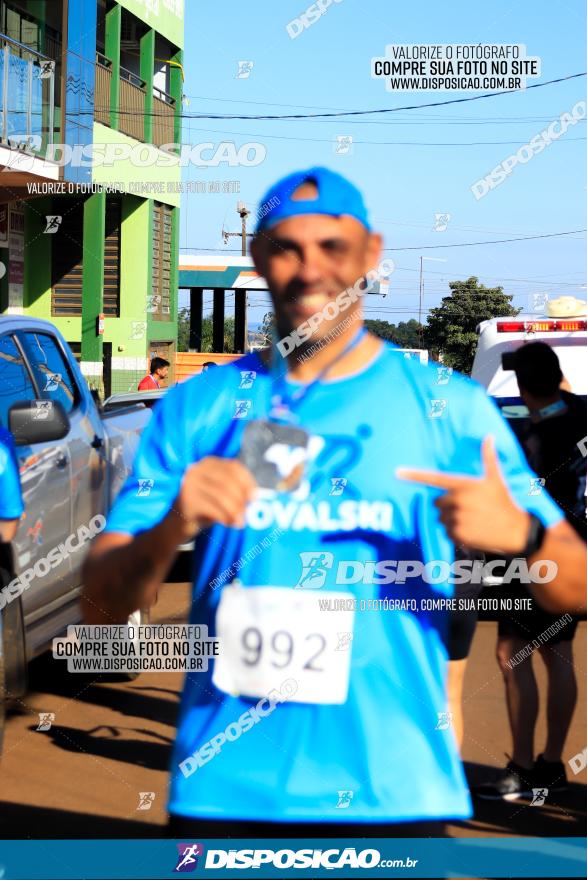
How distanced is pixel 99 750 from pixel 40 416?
3.89 feet

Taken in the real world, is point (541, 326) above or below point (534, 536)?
above

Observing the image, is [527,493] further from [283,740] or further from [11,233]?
[11,233]

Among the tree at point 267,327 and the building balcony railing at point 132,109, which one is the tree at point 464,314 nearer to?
the tree at point 267,327

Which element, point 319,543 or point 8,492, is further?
point 8,492

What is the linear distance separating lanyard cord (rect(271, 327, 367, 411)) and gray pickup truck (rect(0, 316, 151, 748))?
1.41 meters

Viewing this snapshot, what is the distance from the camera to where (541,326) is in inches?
136

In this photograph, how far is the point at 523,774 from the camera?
3424mm

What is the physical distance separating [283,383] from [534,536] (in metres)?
0.54

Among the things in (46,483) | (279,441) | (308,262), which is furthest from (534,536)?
(46,483)

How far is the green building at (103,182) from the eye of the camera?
3229 millimetres

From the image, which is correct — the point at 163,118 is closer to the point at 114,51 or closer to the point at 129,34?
the point at 114,51

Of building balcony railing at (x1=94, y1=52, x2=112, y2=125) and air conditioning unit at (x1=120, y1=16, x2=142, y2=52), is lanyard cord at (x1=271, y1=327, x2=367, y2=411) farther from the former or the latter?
air conditioning unit at (x1=120, y1=16, x2=142, y2=52)

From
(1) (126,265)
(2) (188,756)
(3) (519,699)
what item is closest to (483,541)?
(2) (188,756)

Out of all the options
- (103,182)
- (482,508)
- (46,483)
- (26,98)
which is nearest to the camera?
(482,508)
